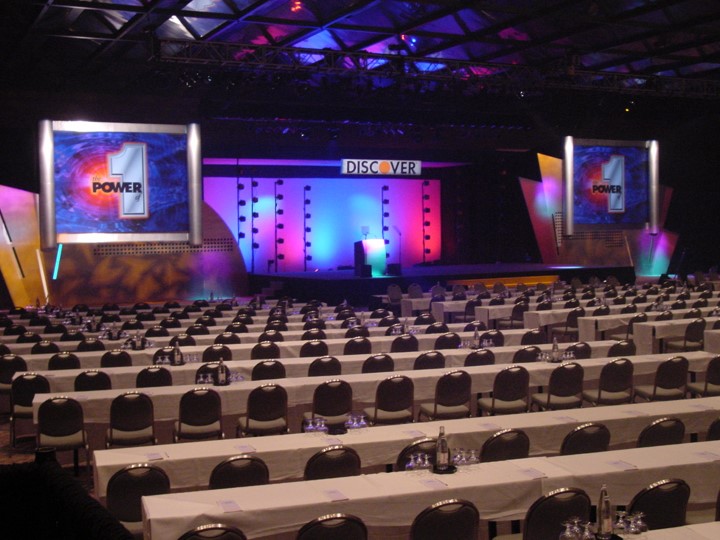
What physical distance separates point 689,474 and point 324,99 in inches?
717

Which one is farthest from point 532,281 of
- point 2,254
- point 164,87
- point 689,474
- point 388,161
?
point 689,474

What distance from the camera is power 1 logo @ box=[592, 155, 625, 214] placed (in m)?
25.3

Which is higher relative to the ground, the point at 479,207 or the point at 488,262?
the point at 479,207

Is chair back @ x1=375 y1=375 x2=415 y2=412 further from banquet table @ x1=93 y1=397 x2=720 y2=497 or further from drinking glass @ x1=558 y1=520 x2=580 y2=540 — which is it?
drinking glass @ x1=558 y1=520 x2=580 y2=540

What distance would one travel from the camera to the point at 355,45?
19266 millimetres

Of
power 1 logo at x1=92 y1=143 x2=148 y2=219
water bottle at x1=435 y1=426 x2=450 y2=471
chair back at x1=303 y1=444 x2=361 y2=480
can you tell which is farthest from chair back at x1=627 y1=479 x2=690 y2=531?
power 1 logo at x1=92 y1=143 x2=148 y2=219

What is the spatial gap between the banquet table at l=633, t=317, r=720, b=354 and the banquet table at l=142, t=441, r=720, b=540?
648cm

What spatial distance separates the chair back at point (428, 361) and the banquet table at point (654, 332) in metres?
3.97

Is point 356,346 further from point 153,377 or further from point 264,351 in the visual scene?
point 153,377

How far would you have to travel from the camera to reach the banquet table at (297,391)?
813 centimetres

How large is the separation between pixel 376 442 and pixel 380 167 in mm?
19686

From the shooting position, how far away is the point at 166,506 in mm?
4852

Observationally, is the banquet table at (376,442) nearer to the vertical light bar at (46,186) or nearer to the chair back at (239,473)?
the chair back at (239,473)

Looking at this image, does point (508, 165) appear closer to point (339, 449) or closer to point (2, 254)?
point (2, 254)
